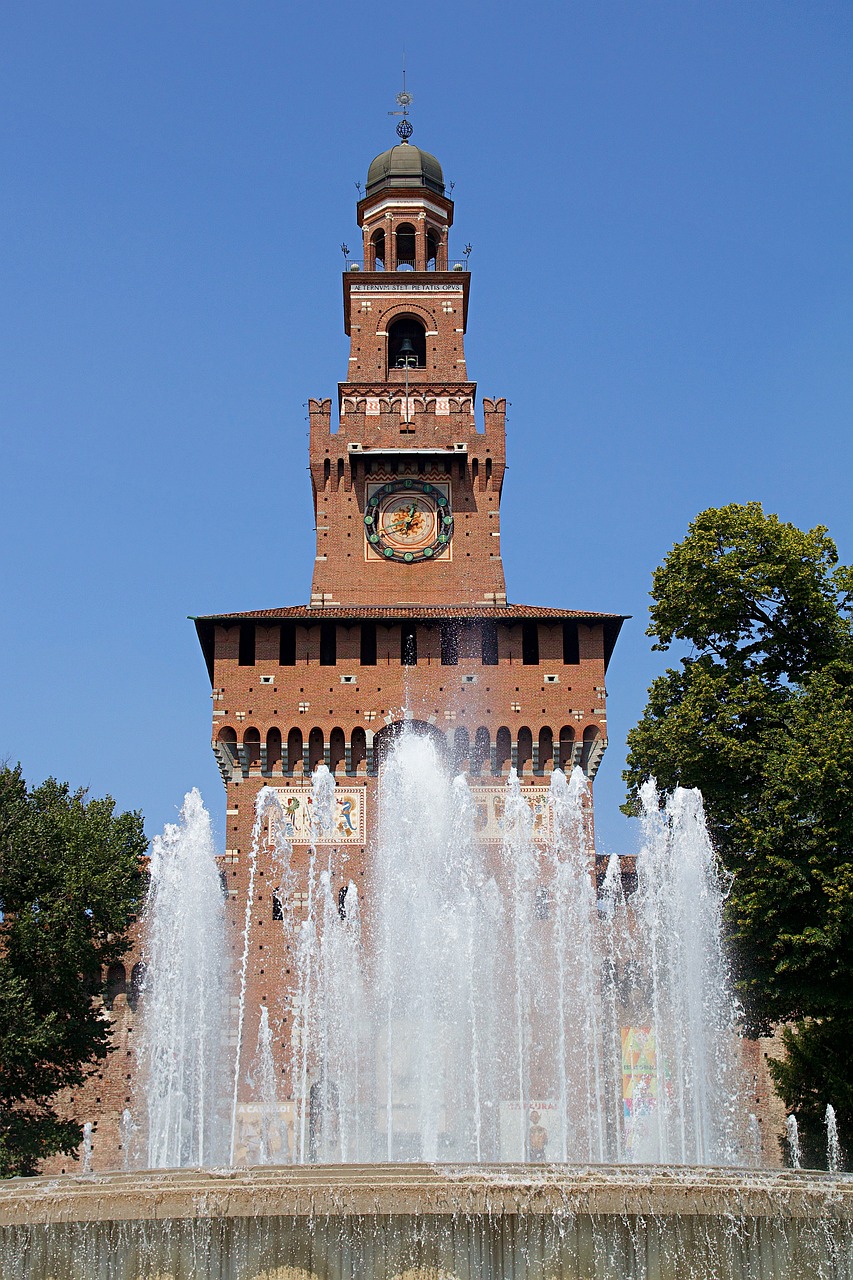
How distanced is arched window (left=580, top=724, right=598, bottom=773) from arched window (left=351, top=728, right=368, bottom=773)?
16.7 feet

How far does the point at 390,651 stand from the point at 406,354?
34.6 feet

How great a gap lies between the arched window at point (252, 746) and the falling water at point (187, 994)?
278 centimetres

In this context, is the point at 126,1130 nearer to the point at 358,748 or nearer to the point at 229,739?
the point at 229,739

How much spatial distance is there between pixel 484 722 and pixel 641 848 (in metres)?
7.62

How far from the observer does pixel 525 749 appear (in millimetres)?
33344

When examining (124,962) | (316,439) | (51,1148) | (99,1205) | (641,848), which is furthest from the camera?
(316,439)

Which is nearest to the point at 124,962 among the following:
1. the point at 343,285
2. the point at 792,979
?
the point at 792,979

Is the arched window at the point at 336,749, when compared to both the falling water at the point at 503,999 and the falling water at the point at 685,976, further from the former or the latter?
the falling water at the point at 685,976

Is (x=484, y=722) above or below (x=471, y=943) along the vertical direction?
above

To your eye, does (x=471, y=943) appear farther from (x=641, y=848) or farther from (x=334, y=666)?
(x=334, y=666)

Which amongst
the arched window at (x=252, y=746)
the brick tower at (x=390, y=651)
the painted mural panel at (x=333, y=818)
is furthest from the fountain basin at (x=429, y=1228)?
the arched window at (x=252, y=746)

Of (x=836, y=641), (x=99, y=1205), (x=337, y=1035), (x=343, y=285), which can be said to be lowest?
(x=99, y=1205)

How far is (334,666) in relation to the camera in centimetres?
3400

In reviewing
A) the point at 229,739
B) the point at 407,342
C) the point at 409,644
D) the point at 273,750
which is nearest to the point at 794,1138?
the point at 273,750
